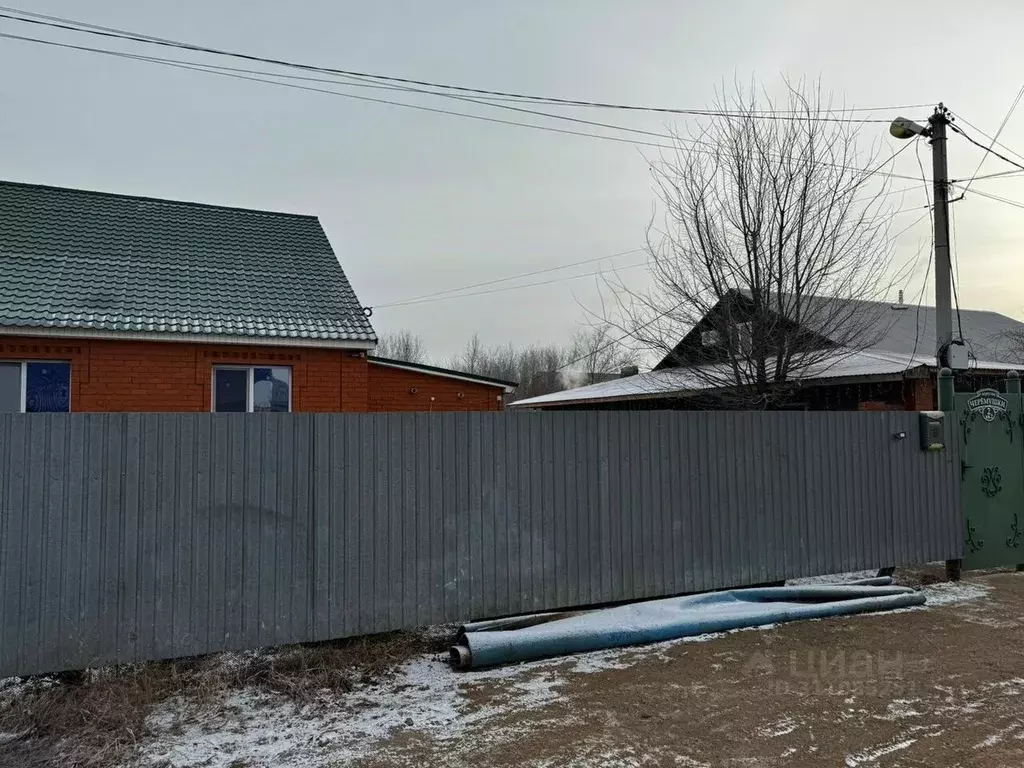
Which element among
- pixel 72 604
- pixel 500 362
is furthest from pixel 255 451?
pixel 500 362

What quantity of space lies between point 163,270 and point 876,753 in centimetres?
1068

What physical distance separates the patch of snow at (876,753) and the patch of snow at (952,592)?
354 centimetres

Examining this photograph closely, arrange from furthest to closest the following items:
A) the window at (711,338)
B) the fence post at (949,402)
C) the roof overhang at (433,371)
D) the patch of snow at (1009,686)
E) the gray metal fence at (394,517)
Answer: the roof overhang at (433,371) → the window at (711,338) → the fence post at (949,402) → the patch of snow at (1009,686) → the gray metal fence at (394,517)

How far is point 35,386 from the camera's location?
8.94 meters

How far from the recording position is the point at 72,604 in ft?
13.7

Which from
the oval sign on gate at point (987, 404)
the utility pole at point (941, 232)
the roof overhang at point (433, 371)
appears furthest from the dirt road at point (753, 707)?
the roof overhang at point (433, 371)

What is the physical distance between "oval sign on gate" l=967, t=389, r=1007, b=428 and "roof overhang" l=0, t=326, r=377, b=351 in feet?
25.6

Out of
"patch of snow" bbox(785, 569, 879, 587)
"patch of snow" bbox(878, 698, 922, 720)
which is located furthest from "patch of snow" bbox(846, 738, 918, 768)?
"patch of snow" bbox(785, 569, 879, 587)

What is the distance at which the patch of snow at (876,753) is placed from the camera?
3477 millimetres

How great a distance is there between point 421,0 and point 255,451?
23.1 ft

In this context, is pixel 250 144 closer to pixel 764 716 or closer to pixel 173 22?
pixel 173 22

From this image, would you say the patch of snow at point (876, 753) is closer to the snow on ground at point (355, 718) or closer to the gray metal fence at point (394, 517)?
the snow on ground at point (355, 718)

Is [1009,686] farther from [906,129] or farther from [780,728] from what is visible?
[906,129]

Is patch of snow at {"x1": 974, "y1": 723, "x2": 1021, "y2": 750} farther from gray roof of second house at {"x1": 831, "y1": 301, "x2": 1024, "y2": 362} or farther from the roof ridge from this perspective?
the roof ridge
